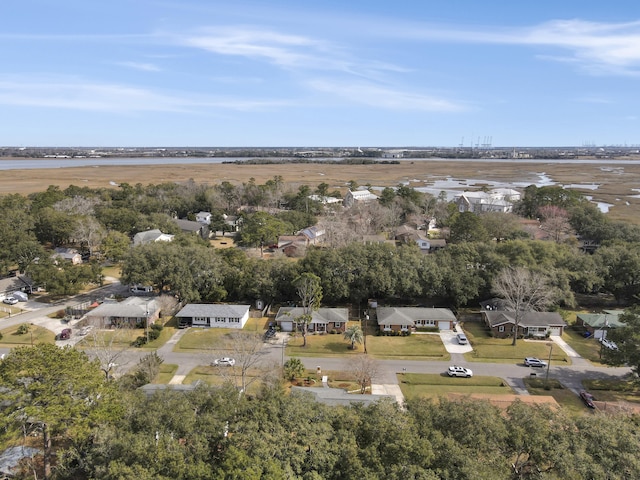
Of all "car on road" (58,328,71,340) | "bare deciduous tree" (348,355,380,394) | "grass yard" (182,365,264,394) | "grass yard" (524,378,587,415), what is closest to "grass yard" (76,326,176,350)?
"car on road" (58,328,71,340)

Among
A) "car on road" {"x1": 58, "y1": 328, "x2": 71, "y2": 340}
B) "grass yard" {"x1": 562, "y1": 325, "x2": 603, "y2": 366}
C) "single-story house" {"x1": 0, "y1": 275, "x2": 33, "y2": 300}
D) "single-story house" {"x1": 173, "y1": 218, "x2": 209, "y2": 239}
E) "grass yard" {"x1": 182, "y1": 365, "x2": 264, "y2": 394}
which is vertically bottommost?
"grass yard" {"x1": 562, "y1": 325, "x2": 603, "y2": 366}

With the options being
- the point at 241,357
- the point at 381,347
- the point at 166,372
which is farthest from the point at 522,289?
the point at 166,372

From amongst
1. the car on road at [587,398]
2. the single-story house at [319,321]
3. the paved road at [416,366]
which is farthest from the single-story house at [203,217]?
the car on road at [587,398]

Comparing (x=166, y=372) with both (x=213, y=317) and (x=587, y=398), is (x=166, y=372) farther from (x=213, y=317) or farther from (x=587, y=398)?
(x=587, y=398)

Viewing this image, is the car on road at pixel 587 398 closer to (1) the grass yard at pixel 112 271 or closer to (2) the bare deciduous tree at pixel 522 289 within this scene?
(2) the bare deciduous tree at pixel 522 289

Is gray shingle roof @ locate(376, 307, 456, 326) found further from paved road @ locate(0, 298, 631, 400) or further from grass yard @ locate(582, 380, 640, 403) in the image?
grass yard @ locate(582, 380, 640, 403)

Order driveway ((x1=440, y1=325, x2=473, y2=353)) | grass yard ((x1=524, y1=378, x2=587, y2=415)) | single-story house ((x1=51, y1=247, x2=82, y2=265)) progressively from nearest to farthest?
grass yard ((x1=524, y1=378, x2=587, y2=415))
driveway ((x1=440, y1=325, x2=473, y2=353))
single-story house ((x1=51, y1=247, x2=82, y2=265))

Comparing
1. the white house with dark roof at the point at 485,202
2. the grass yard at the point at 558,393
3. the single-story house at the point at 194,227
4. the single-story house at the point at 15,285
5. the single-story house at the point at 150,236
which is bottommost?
the grass yard at the point at 558,393

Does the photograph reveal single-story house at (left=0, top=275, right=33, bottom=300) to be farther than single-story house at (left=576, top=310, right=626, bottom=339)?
Yes
